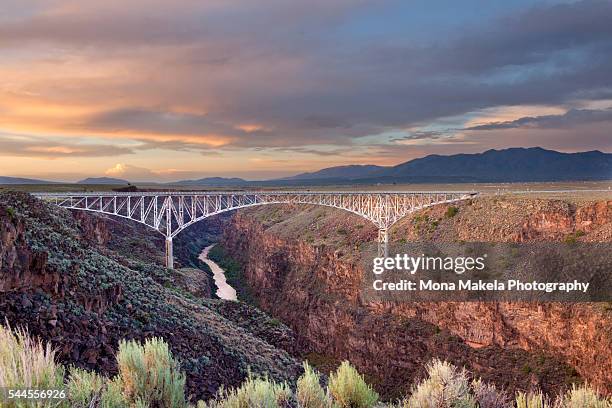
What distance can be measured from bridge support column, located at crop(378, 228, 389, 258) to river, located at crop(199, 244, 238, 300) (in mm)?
21034

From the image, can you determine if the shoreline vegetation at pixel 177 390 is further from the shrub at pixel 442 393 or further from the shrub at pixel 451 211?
the shrub at pixel 451 211

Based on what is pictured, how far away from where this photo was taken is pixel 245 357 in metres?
18.6

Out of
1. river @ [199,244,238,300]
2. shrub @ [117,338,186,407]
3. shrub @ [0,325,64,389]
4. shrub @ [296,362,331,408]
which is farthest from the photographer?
river @ [199,244,238,300]

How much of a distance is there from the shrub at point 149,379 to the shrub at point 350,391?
8.23 ft

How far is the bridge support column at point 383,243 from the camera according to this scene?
4728 cm

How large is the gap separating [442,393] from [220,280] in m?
64.2

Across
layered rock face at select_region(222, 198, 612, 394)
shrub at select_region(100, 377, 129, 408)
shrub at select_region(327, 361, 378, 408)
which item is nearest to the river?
layered rock face at select_region(222, 198, 612, 394)

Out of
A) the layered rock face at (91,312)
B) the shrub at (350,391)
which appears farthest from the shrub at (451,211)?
the shrub at (350,391)

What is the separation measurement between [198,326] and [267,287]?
44054 millimetres

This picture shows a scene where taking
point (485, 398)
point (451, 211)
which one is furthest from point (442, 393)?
point (451, 211)

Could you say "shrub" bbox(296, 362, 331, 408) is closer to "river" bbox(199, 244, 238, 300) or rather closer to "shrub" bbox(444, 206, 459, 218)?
"shrub" bbox(444, 206, 459, 218)

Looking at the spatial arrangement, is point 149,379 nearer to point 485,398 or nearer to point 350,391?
point 350,391

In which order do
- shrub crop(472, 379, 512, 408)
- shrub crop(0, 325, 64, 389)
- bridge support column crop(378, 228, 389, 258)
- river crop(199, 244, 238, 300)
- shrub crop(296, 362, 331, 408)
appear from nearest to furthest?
shrub crop(0, 325, 64, 389), shrub crop(296, 362, 331, 408), shrub crop(472, 379, 512, 408), bridge support column crop(378, 228, 389, 258), river crop(199, 244, 238, 300)

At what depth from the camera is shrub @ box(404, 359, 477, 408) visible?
6.60 metres
